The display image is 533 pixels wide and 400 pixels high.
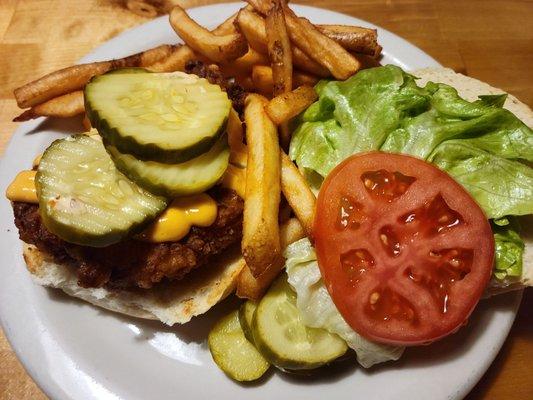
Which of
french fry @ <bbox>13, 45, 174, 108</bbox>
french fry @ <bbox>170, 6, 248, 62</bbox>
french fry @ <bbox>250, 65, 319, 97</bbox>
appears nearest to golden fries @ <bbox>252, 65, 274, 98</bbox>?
french fry @ <bbox>250, 65, 319, 97</bbox>

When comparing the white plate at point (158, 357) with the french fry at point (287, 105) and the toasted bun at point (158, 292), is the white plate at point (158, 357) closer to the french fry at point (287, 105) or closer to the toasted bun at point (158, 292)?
the toasted bun at point (158, 292)

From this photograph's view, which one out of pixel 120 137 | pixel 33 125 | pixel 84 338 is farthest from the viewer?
pixel 33 125

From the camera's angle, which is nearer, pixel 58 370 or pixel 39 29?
pixel 58 370

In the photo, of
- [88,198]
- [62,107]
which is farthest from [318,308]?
[62,107]

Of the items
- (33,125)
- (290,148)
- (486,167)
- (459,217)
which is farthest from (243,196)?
(33,125)

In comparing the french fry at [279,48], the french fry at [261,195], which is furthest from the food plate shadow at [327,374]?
the french fry at [279,48]

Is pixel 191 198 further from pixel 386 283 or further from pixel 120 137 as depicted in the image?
pixel 386 283
